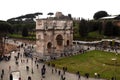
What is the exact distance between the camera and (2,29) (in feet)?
362

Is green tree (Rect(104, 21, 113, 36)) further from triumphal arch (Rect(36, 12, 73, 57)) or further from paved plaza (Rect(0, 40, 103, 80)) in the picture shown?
paved plaza (Rect(0, 40, 103, 80))

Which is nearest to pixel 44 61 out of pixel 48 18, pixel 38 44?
pixel 38 44

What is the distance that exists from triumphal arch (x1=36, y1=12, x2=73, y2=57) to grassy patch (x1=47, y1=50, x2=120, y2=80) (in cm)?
417

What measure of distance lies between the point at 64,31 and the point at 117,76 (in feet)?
77.0

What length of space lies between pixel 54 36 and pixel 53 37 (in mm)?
342

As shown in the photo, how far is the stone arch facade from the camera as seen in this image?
56406 millimetres

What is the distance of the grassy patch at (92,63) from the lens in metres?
42.8

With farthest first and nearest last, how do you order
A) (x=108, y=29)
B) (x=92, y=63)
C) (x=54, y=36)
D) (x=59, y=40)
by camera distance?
(x=108, y=29) → (x=59, y=40) → (x=54, y=36) → (x=92, y=63)

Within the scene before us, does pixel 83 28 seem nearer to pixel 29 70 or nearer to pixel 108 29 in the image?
pixel 108 29

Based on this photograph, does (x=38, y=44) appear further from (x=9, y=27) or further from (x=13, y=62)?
(x=9, y=27)

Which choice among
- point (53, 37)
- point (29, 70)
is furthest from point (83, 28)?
point (29, 70)

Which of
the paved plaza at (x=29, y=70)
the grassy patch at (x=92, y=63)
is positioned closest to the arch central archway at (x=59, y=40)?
the grassy patch at (x=92, y=63)

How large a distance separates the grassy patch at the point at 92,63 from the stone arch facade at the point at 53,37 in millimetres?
4294

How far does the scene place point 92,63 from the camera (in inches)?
1937
